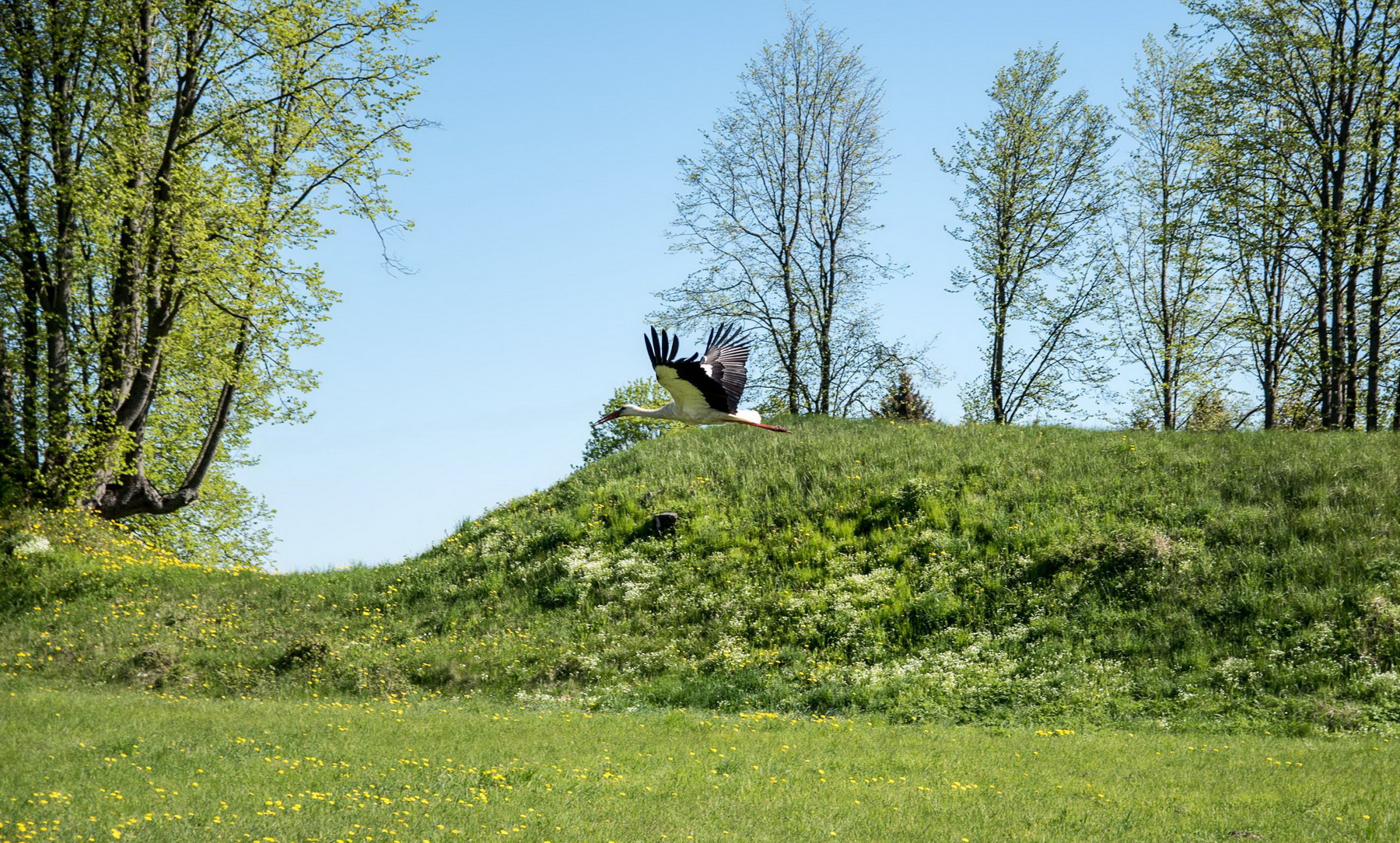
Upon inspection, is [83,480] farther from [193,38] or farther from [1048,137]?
[1048,137]

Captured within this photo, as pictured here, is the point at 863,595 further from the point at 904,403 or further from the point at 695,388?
the point at 904,403

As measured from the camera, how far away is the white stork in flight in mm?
11734

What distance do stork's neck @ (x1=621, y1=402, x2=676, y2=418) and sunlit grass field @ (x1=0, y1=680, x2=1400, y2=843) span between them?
411 centimetres

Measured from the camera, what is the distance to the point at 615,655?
18.2m

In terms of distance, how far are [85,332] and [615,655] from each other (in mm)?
18586

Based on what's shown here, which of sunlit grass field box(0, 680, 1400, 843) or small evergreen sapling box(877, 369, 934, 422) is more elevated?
small evergreen sapling box(877, 369, 934, 422)

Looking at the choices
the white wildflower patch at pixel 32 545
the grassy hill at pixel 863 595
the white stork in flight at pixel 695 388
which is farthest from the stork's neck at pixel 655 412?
the white wildflower patch at pixel 32 545

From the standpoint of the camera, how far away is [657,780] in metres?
10.6

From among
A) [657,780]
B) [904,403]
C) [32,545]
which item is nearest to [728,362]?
[657,780]

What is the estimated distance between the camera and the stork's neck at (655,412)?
12258 millimetres

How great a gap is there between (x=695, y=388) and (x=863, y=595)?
27.2ft

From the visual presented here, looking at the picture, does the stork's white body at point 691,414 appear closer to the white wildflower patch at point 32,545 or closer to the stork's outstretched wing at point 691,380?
the stork's outstretched wing at point 691,380

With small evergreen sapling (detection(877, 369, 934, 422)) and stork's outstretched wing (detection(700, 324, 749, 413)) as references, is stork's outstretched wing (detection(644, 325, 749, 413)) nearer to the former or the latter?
stork's outstretched wing (detection(700, 324, 749, 413))

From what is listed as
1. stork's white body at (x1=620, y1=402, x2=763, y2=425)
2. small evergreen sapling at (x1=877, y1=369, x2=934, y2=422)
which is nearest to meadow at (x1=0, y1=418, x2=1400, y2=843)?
stork's white body at (x1=620, y1=402, x2=763, y2=425)
